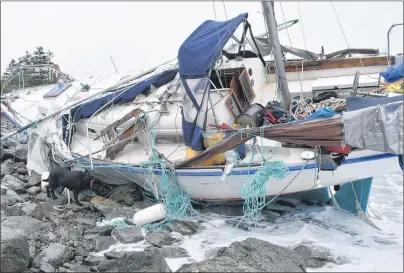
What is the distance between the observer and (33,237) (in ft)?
19.5

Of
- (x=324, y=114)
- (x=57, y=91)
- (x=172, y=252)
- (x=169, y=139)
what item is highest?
(x=57, y=91)

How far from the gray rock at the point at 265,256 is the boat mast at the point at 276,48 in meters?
2.97

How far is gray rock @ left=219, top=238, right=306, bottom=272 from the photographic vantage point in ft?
17.0

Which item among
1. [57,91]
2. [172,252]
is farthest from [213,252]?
[57,91]

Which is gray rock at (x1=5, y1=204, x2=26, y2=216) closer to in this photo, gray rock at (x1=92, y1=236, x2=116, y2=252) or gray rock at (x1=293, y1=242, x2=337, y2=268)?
gray rock at (x1=92, y1=236, x2=116, y2=252)

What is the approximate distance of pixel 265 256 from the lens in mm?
5422

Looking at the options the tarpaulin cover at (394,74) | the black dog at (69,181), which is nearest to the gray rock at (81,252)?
the black dog at (69,181)

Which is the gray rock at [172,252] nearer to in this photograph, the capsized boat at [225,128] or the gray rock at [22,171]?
the capsized boat at [225,128]

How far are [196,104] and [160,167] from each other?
1355 millimetres

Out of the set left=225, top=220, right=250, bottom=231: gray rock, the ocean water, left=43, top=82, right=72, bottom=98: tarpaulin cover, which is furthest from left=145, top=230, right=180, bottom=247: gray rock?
left=43, top=82, right=72, bottom=98: tarpaulin cover

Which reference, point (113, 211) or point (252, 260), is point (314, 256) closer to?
point (252, 260)

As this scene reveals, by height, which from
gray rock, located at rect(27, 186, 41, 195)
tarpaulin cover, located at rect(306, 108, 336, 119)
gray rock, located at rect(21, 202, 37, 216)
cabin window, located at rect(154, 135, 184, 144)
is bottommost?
gray rock, located at rect(27, 186, 41, 195)

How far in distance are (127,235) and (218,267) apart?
6.86 ft

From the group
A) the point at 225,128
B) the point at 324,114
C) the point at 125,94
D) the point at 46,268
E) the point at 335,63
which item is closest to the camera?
the point at 46,268
